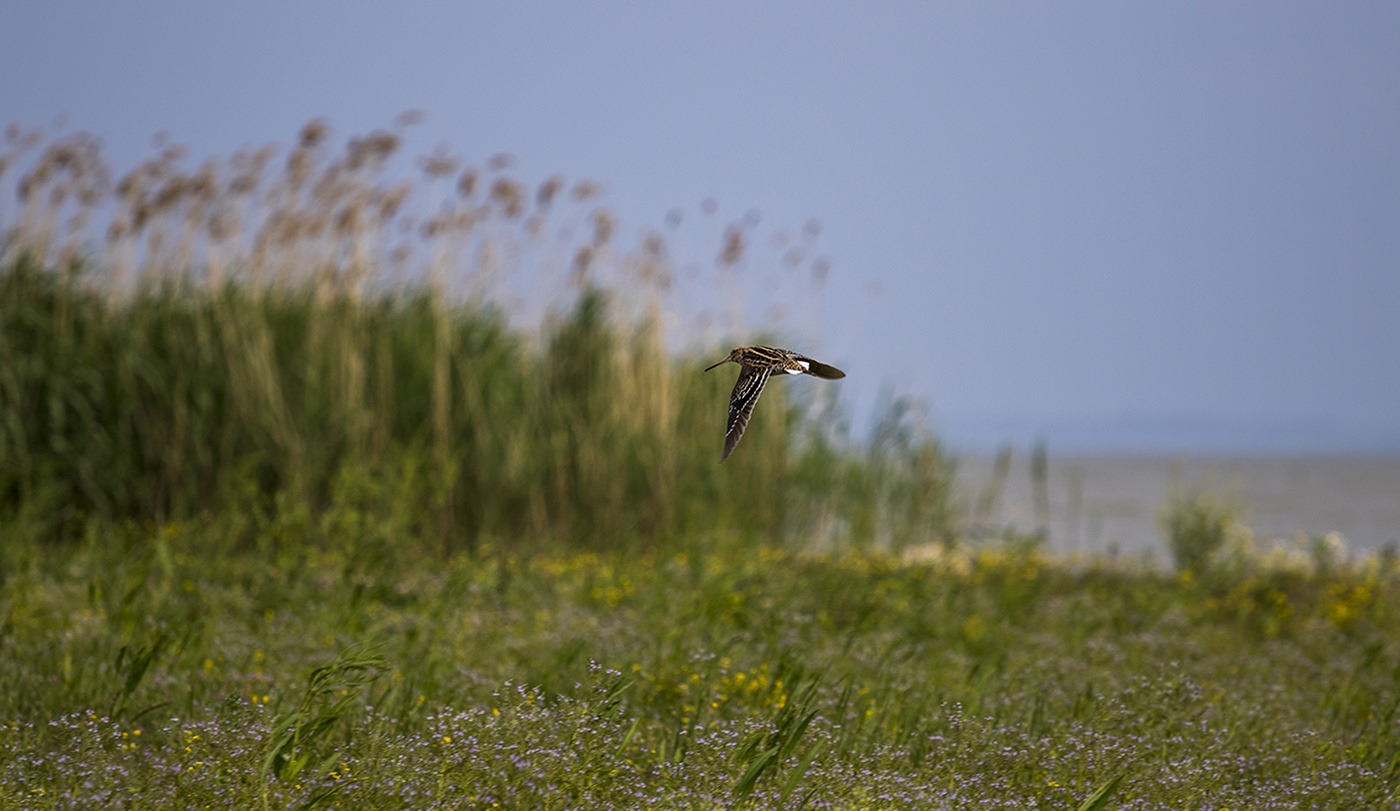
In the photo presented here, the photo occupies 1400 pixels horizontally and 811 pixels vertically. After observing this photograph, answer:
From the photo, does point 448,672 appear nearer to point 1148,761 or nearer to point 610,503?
point 1148,761

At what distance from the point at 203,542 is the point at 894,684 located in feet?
12.9

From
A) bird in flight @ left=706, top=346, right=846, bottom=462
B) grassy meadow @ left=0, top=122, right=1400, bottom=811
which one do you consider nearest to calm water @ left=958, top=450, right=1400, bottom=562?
grassy meadow @ left=0, top=122, right=1400, bottom=811

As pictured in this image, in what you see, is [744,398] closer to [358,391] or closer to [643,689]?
[643,689]

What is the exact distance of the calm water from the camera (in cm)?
895

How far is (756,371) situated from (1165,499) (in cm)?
920

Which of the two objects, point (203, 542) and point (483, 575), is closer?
point (483, 575)

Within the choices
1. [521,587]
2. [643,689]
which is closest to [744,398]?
[643,689]

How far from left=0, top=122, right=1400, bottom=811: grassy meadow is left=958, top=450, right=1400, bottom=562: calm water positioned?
2.32 feet

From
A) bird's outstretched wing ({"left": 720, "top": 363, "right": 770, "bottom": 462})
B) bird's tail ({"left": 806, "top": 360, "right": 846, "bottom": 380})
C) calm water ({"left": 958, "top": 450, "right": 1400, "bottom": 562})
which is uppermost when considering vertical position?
bird's tail ({"left": 806, "top": 360, "right": 846, "bottom": 380})

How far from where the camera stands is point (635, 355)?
25.6ft

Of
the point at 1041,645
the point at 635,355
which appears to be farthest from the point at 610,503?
the point at 1041,645

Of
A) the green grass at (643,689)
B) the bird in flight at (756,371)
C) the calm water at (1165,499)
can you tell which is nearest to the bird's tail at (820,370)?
the bird in flight at (756,371)

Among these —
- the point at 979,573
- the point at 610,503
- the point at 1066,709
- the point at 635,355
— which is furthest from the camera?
the point at 635,355

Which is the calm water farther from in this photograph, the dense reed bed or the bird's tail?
the bird's tail
